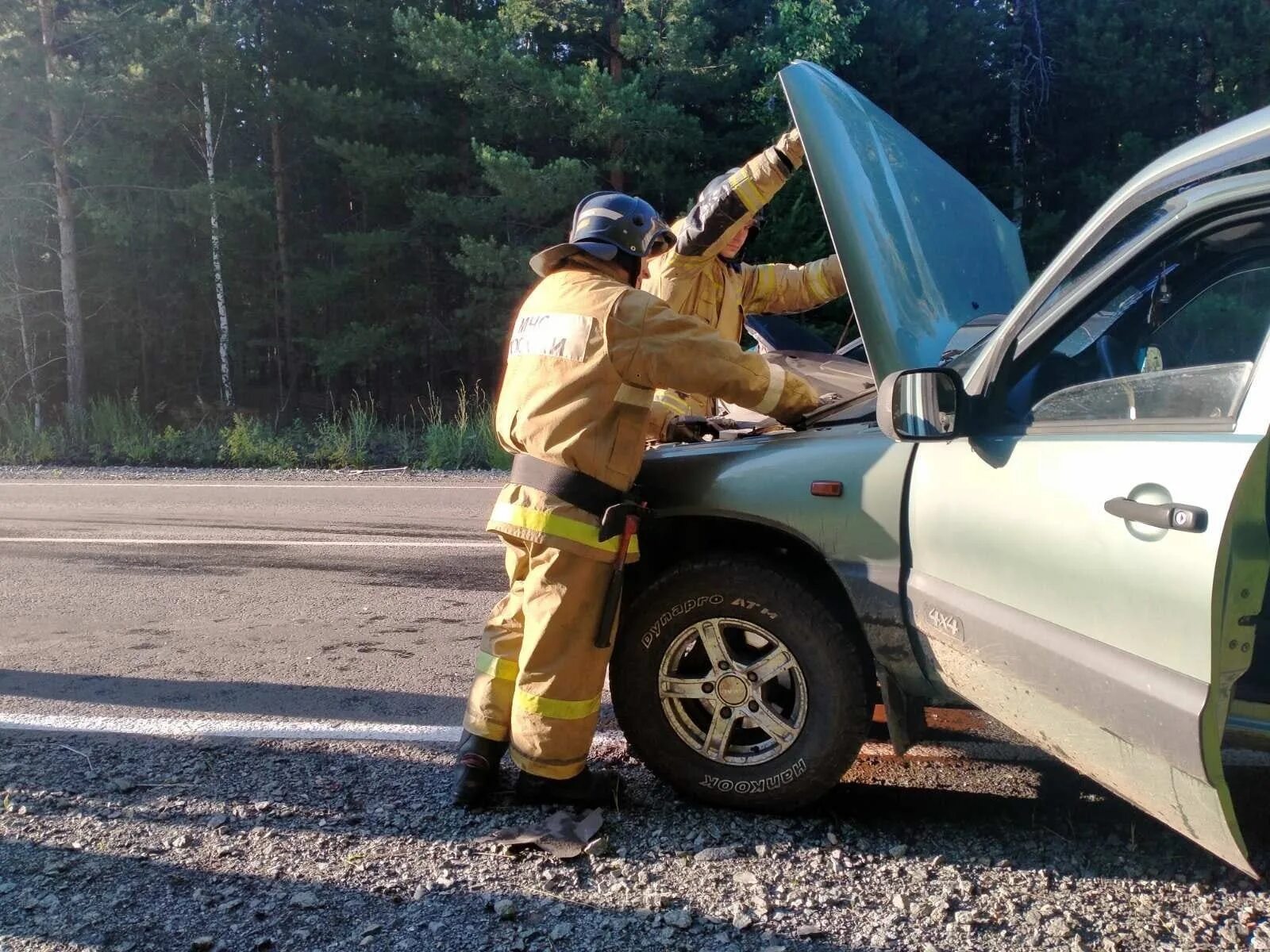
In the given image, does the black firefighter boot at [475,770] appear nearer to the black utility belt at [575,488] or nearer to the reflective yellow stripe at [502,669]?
the reflective yellow stripe at [502,669]

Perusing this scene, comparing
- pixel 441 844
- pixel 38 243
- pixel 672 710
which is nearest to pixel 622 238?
pixel 672 710

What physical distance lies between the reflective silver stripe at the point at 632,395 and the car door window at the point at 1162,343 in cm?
105

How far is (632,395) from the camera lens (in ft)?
10.0

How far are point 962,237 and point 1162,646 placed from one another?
6.82 feet

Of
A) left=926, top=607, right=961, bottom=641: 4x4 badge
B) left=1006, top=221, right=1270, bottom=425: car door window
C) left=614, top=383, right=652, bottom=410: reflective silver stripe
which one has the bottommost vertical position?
left=926, top=607, right=961, bottom=641: 4x4 badge

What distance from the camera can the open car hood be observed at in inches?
116

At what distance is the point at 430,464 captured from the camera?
13453mm

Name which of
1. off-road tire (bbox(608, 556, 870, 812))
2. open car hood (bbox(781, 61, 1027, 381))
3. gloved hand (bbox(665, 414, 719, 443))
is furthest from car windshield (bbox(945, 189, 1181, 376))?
gloved hand (bbox(665, 414, 719, 443))

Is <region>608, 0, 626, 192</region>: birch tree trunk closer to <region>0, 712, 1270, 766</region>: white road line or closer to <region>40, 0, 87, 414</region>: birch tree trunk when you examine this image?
<region>40, 0, 87, 414</region>: birch tree trunk

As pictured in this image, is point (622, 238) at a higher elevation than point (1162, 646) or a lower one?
higher

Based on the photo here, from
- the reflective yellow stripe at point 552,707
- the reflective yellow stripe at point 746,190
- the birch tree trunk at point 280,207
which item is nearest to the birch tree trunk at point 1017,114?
the birch tree trunk at point 280,207

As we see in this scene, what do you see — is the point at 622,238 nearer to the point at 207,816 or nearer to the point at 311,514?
the point at 207,816

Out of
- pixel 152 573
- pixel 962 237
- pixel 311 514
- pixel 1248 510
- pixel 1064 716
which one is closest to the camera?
pixel 1248 510

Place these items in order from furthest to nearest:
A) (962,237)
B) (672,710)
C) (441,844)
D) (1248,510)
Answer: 1. (962,237)
2. (672,710)
3. (441,844)
4. (1248,510)
